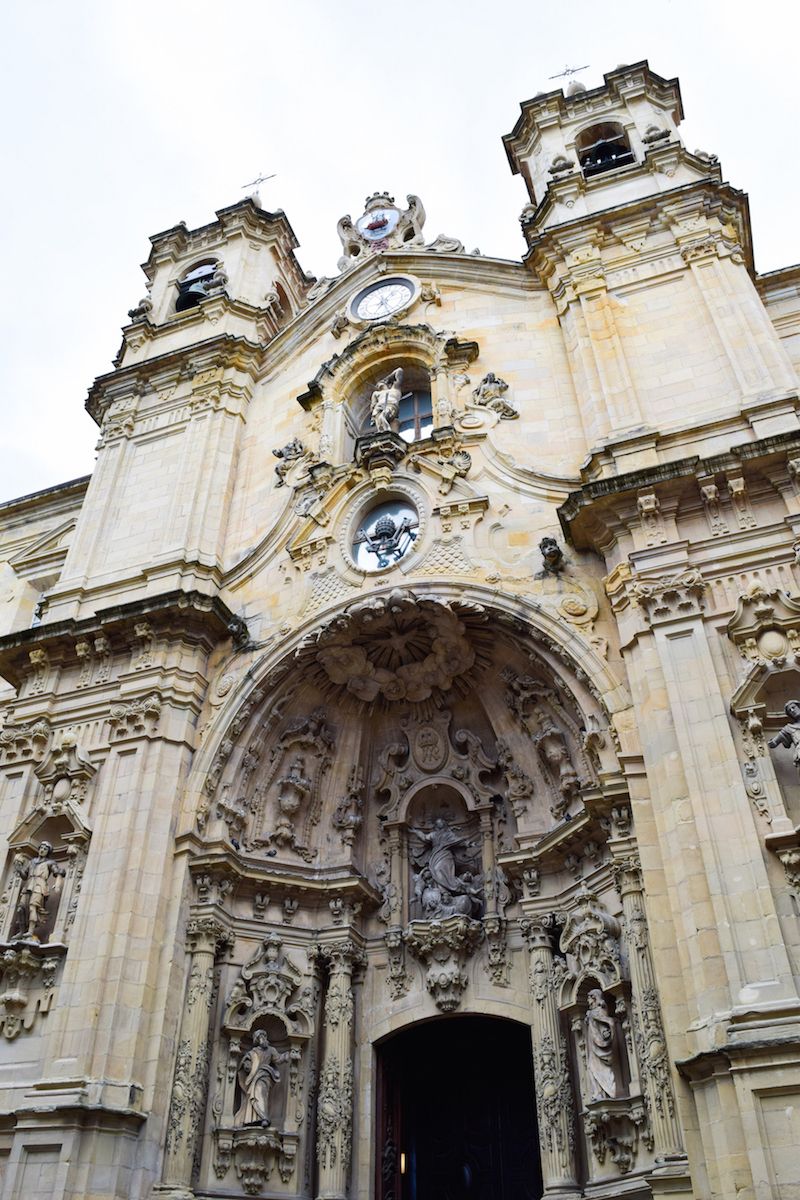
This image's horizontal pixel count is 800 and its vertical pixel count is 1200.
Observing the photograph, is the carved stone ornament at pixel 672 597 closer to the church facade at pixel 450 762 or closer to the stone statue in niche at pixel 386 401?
the church facade at pixel 450 762

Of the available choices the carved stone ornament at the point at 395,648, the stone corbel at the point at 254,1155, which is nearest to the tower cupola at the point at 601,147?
the carved stone ornament at the point at 395,648

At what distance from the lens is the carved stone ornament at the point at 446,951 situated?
12.2 m

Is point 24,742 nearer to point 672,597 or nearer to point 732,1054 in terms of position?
point 672,597

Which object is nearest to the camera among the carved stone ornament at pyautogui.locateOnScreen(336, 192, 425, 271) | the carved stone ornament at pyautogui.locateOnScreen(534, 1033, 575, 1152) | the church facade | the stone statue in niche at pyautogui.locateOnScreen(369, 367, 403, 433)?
the church facade

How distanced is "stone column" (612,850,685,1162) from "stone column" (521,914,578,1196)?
5.19 ft

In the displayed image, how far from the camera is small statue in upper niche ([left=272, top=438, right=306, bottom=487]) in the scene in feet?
53.3

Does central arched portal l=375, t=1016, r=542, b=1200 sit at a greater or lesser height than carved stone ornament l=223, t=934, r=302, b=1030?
lesser

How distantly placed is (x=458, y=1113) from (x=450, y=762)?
4.65m

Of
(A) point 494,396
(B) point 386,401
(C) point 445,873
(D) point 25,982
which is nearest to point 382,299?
(B) point 386,401

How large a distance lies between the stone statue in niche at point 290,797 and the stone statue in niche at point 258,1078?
257 centimetres

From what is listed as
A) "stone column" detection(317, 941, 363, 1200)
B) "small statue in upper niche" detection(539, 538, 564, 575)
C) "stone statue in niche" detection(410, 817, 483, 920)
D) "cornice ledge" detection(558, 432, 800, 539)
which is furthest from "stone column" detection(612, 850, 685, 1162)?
"cornice ledge" detection(558, 432, 800, 539)

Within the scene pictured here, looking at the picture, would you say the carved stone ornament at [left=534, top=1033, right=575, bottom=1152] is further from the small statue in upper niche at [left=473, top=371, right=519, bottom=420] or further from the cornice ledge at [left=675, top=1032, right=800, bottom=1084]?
the small statue in upper niche at [left=473, top=371, right=519, bottom=420]

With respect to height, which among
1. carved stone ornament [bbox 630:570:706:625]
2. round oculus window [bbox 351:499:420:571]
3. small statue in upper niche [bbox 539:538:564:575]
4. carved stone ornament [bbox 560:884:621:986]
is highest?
round oculus window [bbox 351:499:420:571]

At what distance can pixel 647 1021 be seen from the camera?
929 cm
